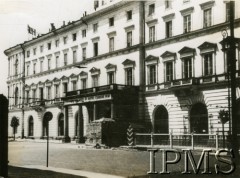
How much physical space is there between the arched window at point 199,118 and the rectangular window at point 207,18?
187 inches

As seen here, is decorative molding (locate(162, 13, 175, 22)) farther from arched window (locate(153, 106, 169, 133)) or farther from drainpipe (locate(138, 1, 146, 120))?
arched window (locate(153, 106, 169, 133))

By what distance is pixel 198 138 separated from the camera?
22.0 meters

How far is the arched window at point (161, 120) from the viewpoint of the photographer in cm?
2866

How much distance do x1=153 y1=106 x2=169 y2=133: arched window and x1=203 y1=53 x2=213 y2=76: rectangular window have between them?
485cm

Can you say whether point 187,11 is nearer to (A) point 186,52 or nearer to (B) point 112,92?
(A) point 186,52

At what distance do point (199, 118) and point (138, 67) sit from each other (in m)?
7.14

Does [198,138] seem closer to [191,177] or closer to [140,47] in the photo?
[140,47]

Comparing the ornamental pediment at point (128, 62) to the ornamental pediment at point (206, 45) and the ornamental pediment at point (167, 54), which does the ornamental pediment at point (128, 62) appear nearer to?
the ornamental pediment at point (167, 54)

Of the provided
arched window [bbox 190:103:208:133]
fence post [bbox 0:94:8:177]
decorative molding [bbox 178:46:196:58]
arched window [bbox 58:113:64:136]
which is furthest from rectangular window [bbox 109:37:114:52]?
fence post [bbox 0:94:8:177]

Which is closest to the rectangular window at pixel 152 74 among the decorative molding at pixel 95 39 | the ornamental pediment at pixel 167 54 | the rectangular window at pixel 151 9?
the ornamental pediment at pixel 167 54

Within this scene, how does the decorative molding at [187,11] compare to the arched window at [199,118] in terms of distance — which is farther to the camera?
the decorative molding at [187,11]

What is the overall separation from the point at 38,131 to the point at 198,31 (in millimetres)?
23850

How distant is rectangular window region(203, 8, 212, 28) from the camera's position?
24516mm

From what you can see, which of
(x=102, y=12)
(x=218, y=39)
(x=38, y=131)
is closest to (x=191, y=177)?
(x=218, y=39)
